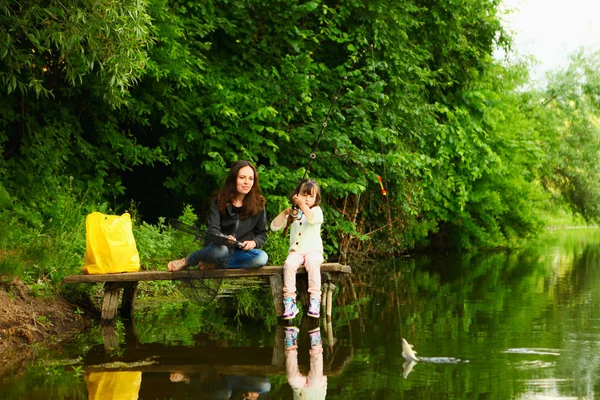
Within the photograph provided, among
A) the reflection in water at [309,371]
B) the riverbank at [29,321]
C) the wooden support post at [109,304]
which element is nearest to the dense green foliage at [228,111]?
the riverbank at [29,321]

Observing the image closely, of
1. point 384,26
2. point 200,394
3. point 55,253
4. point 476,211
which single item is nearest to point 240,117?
point 384,26

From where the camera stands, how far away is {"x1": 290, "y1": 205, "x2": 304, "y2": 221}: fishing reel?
984cm

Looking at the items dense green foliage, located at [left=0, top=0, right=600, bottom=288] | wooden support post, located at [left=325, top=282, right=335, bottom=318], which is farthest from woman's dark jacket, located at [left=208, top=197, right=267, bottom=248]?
dense green foliage, located at [left=0, top=0, right=600, bottom=288]

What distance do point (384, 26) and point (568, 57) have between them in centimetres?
1926

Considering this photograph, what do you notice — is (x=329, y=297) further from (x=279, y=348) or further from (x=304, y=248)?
(x=279, y=348)

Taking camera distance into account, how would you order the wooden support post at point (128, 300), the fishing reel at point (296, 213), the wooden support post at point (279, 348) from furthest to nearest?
the wooden support post at point (128, 300)
the fishing reel at point (296, 213)
the wooden support post at point (279, 348)

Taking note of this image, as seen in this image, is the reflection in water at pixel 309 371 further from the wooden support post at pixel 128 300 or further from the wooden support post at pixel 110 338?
the wooden support post at pixel 128 300

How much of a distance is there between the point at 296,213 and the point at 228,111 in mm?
5620

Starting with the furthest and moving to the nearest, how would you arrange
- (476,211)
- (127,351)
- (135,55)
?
(476,211) → (135,55) → (127,351)

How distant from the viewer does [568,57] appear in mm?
34906

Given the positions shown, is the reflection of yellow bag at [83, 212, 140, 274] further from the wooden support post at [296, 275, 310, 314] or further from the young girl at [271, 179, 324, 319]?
the wooden support post at [296, 275, 310, 314]

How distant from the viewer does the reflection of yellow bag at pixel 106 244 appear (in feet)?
30.9

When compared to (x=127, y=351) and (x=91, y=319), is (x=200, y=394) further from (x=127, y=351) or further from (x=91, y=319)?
(x=91, y=319)

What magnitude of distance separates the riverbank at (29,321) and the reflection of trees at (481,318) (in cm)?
277
